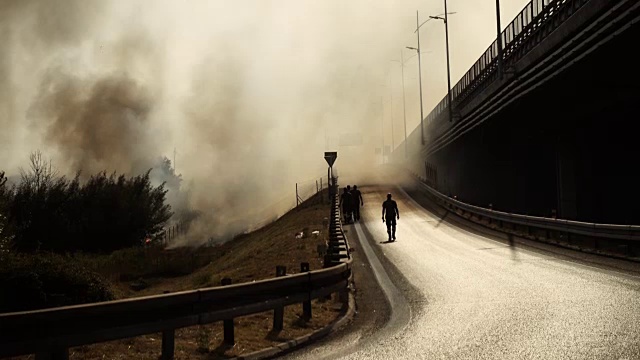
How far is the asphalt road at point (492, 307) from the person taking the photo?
25.7ft

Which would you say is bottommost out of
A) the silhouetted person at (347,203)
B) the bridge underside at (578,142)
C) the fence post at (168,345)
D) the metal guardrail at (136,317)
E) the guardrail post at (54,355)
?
Answer: the fence post at (168,345)

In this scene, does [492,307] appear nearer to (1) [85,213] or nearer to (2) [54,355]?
(2) [54,355]

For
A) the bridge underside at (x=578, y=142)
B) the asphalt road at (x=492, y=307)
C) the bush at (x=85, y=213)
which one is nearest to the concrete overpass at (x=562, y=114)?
the bridge underside at (x=578, y=142)

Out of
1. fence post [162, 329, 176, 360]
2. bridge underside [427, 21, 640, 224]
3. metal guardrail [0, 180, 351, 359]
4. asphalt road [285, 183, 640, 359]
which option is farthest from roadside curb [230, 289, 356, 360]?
bridge underside [427, 21, 640, 224]

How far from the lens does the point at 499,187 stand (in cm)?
4722

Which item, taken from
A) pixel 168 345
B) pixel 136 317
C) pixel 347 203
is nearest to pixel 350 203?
pixel 347 203

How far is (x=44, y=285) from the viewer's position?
41.9 ft

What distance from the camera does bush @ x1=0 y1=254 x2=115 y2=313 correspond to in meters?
12.0

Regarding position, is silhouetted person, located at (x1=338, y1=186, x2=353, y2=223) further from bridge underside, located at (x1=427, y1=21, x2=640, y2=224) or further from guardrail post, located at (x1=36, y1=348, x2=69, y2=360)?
guardrail post, located at (x1=36, y1=348, x2=69, y2=360)

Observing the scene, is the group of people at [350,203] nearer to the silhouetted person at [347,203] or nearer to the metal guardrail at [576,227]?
the silhouetted person at [347,203]

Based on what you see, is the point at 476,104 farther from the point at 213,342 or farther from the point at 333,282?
the point at 213,342

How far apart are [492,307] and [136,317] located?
5.76 metres

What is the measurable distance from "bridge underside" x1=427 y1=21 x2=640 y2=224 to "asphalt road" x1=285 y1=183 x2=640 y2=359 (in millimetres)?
6605

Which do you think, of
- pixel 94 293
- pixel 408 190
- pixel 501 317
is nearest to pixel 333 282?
pixel 501 317
